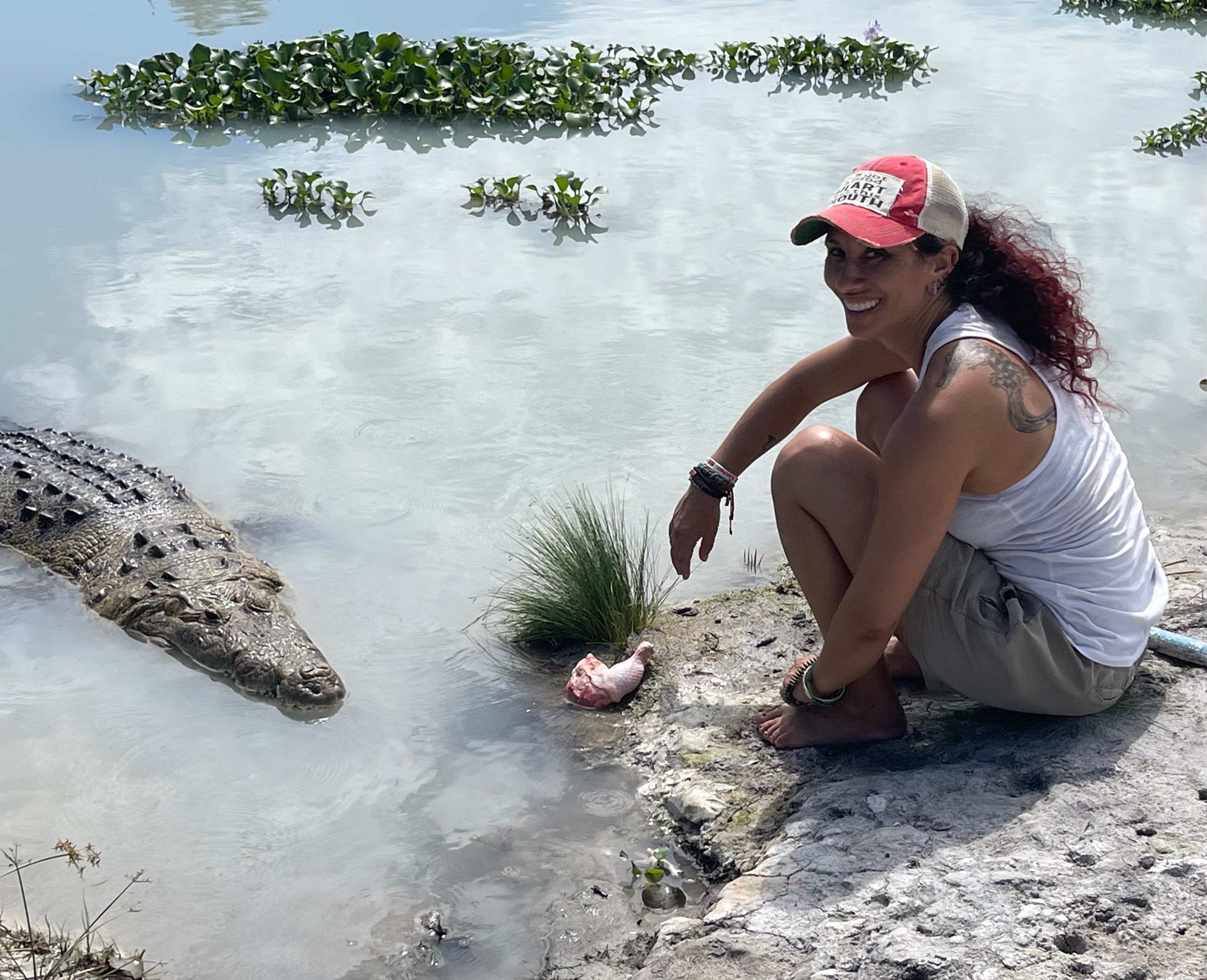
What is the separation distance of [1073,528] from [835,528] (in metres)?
0.50

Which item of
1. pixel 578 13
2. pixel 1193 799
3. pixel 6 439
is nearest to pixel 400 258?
pixel 6 439

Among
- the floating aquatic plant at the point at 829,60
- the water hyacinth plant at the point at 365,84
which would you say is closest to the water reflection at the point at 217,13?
the water hyacinth plant at the point at 365,84

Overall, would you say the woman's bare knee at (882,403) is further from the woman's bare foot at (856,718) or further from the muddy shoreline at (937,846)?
the muddy shoreline at (937,846)

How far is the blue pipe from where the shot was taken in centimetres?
284

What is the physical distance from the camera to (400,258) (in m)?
7.36

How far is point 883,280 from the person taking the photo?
95.0 inches

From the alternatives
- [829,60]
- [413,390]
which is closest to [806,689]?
[413,390]

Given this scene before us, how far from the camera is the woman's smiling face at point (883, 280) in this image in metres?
2.41

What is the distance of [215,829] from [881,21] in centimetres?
1243

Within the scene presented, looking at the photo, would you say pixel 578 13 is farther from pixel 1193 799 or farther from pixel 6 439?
pixel 1193 799

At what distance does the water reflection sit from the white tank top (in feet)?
38.6

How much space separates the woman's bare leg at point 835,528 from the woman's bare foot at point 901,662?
0.87 feet

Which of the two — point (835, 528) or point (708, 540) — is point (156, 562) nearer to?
point (708, 540)

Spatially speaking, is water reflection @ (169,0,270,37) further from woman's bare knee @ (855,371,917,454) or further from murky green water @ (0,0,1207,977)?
woman's bare knee @ (855,371,917,454)
